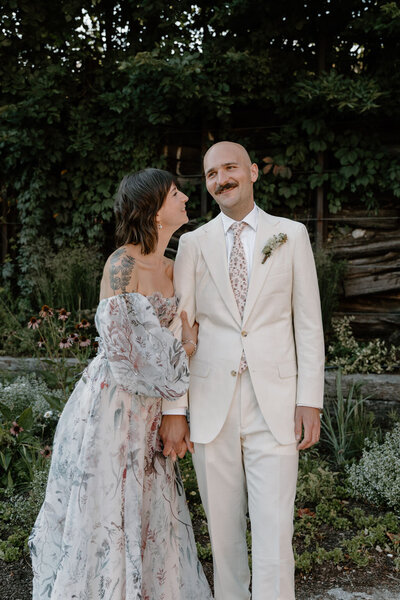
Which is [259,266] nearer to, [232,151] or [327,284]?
[232,151]

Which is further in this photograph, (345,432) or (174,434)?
(345,432)

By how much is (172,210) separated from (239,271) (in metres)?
0.39

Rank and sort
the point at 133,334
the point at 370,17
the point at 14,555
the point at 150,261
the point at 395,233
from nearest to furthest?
the point at 133,334, the point at 150,261, the point at 14,555, the point at 370,17, the point at 395,233

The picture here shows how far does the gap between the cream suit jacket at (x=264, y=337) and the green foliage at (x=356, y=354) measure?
7.76 feet

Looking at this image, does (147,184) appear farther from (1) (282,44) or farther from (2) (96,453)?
(1) (282,44)

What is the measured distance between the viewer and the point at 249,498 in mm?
2309

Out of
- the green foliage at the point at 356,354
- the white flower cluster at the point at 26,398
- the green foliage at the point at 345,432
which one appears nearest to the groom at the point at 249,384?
the green foliage at the point at 345,432

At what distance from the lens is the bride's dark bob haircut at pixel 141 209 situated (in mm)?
2311

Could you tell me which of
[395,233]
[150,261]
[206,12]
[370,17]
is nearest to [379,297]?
[395,233]

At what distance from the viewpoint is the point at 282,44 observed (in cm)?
577

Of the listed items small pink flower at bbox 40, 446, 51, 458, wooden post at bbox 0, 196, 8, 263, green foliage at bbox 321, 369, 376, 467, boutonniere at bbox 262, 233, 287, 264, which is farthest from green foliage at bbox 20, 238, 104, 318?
boutonniere at bbox 262, 233, 287, 264

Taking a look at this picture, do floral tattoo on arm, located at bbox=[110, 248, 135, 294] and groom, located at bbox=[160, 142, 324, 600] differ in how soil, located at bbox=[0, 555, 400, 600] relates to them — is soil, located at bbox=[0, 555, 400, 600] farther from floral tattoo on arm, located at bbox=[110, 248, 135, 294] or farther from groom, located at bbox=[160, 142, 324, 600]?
floral tattoo on arm, located at bbox=[110, 248, 135, 294]

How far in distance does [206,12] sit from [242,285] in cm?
467

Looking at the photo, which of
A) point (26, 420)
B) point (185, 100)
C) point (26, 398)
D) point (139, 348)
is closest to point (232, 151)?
point (139, 348)
